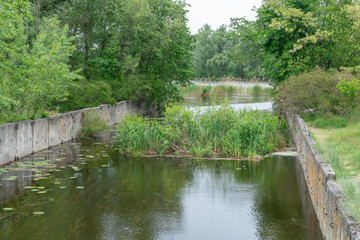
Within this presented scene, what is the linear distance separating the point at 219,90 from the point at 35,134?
45368 millimetres

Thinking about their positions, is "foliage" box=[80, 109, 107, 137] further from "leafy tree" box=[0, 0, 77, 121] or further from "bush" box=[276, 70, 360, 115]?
"bush" box=[276, 70, 360, 115]

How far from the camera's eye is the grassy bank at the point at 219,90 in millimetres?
52344

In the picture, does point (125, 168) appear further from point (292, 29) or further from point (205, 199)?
point (292, 29)

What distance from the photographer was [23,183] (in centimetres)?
1062

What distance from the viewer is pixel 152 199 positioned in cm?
982

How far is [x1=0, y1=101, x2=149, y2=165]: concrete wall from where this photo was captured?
497 inches

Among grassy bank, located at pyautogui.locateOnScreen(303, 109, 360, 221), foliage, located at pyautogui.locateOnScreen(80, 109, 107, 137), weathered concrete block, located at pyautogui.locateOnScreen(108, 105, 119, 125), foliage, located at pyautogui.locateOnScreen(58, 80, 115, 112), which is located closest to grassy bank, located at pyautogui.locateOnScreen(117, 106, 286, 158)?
grassy bank, located at pyautogui.locateOnScreen(303, 109, 360, 221)

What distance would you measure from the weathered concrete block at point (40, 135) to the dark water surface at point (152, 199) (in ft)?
1.60

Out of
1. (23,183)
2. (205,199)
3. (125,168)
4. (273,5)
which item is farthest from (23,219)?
(273,5)

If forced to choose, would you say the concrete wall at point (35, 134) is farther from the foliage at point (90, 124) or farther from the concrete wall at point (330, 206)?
the concrete wall at point (330, 206)

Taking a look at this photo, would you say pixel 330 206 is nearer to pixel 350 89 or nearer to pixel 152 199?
pixel 152 199

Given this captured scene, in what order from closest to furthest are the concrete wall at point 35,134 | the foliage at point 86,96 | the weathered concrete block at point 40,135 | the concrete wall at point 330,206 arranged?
the concrete wall at point 330,206 < the concrete wall at point 35,134 < the weathered concrete block at point 40,135 < the foliage at point 86,96

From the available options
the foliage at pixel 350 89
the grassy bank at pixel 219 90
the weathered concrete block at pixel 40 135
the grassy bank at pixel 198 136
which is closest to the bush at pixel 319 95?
the foliage at pixel 350 89

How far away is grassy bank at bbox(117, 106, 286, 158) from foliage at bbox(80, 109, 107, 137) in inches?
134
